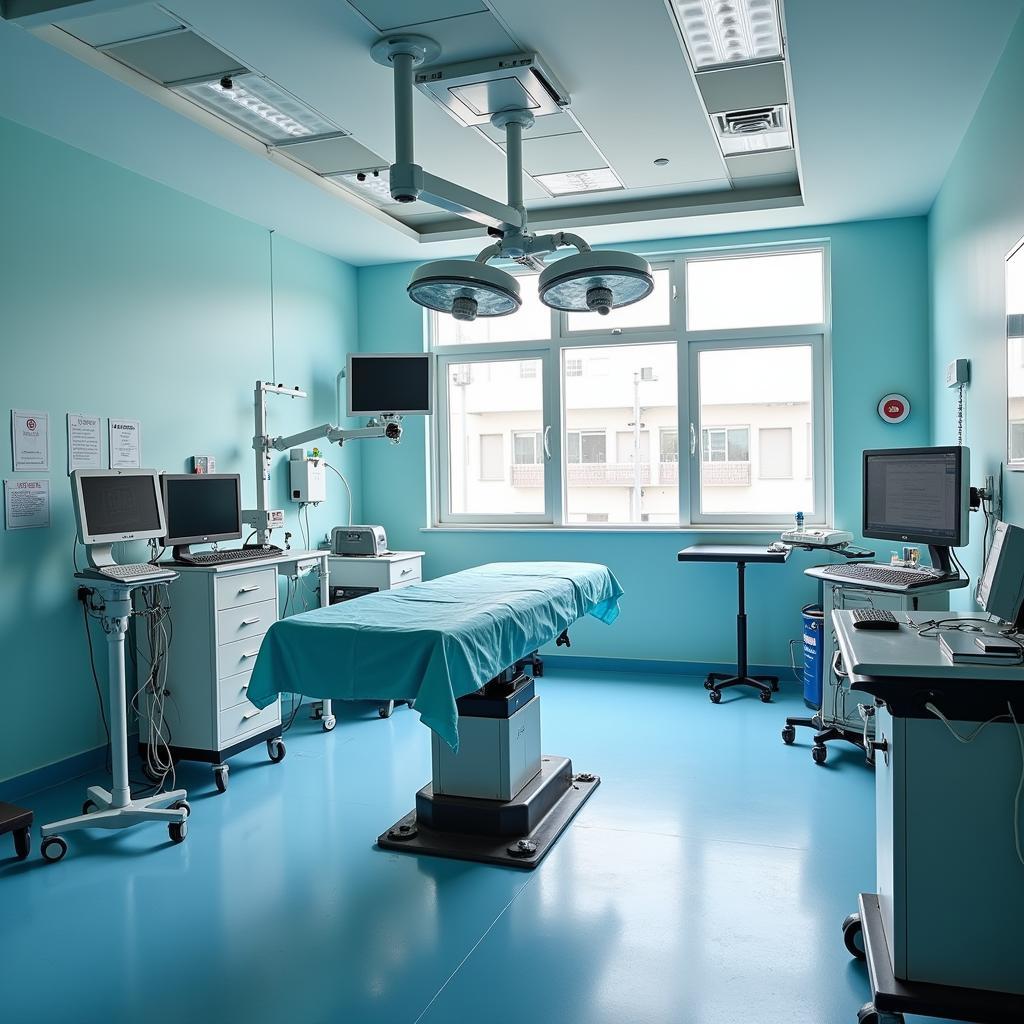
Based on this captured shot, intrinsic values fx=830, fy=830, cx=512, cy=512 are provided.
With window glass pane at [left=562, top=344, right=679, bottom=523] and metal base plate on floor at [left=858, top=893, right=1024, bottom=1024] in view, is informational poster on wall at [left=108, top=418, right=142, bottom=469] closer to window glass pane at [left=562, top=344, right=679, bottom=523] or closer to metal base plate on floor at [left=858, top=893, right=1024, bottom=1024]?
window glass pane at [left=562, top=344, right=679, bottom=523]

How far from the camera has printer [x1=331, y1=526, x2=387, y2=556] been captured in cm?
493

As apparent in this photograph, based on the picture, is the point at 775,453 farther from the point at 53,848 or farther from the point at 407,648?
the point at 53,848

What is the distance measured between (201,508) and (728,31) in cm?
294

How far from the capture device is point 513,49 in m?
3.02

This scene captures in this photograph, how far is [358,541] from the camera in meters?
4.96

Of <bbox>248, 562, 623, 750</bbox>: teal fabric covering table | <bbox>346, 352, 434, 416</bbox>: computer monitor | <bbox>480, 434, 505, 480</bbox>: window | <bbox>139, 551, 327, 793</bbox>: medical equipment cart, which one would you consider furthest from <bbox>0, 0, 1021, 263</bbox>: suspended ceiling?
<bbox>248, 562, 623, 750</bbox>: teal fabric covering table

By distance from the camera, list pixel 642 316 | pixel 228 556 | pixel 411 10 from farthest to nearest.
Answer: pixel 642 316
pixel 228 556
pixel 411 10

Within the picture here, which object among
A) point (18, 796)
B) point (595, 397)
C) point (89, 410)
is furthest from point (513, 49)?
point (18, 796)

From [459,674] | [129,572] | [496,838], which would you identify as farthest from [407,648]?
[129,572]

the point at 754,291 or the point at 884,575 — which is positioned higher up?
the point at 754,291

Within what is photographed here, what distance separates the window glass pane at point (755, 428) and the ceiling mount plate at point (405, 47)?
2832mm

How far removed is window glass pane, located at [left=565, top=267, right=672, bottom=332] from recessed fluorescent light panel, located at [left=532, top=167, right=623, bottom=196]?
887 millimetres

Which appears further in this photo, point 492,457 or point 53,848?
point 492,457

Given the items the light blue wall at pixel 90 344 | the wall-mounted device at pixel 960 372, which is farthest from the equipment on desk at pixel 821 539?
the light blue wall at pixel 90 344
